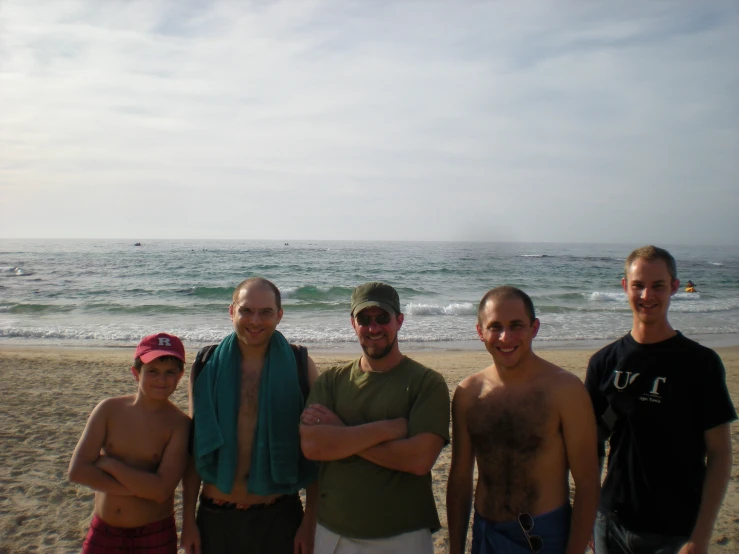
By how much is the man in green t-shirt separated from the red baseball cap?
0.86m

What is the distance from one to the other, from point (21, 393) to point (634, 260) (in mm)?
9043

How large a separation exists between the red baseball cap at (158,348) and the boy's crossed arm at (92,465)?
1.22 feet

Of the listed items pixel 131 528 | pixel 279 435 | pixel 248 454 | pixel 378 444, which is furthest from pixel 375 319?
pixel 131 528

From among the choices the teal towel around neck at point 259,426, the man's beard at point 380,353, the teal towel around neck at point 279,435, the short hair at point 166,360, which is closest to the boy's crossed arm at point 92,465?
the short hair at point 166,360

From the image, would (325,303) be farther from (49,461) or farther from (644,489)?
(644,489)

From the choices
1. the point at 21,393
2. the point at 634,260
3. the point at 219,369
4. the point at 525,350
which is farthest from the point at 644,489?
the point at 21,393

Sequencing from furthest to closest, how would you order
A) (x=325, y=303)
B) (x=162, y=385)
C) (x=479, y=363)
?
(x=325, y=303), (x=479, y=363), (x=162, y=385)

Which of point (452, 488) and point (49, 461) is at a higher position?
point (452, 488)

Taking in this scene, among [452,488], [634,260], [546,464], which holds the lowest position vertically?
[452,488]

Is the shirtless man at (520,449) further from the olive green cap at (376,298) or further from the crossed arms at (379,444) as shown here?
the olive green cap at (376,298)

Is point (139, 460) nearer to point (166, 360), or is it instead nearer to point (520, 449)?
point (166, 360)

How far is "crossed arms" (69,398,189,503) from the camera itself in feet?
8.79

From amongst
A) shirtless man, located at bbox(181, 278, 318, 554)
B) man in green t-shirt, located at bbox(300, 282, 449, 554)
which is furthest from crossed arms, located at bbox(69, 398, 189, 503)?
man in green t-shirt, located at bbox(300, 282, 449, 554)

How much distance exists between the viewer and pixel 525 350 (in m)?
2.57
